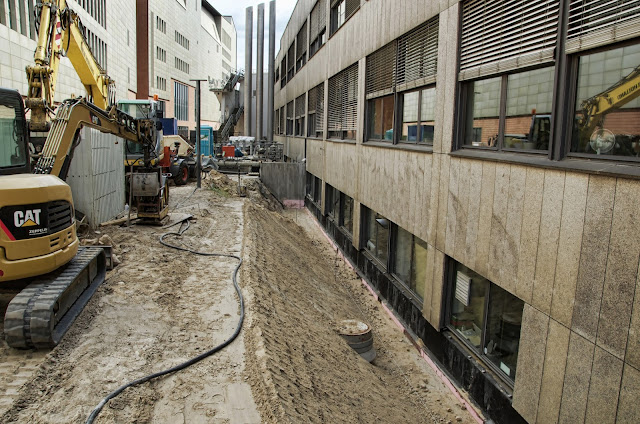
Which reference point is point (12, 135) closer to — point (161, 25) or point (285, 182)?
point (285, 182)

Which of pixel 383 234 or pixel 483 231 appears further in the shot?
pixel 383 234

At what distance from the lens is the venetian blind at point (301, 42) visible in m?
26.0

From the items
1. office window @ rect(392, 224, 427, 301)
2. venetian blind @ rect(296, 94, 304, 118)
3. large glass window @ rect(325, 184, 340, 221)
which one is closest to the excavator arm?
office window @ rect(392, 224, 427, 301)

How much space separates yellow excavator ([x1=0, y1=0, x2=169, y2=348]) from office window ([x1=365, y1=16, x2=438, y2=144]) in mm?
6382

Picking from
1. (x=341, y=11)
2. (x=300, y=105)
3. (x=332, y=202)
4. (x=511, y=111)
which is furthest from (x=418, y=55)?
(x=300, y=105)

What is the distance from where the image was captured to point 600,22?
461 cm

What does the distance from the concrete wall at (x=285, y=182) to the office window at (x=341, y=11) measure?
9.19m

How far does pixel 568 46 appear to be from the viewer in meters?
5.04

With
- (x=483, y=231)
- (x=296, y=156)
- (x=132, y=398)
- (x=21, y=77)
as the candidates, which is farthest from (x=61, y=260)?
(x=296, y=156)

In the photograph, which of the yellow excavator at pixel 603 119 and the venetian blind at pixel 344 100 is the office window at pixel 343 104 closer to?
Result: the venetian blind at pixel 344 100

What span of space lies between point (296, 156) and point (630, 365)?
24804mm

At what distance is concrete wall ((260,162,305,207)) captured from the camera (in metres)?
26.5

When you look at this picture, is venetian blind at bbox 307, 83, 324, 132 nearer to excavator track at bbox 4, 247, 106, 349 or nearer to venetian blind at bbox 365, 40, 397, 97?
venetian blind at bbox 365, 40, 397, 97

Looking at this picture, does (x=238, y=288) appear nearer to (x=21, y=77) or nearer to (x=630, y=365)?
(x=630, y=365)
